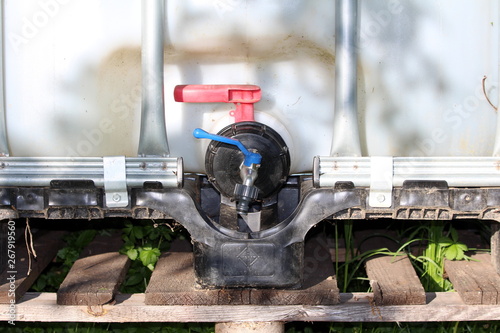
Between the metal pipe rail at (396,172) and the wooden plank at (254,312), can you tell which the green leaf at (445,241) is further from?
the metal pipe rail at (396,172)

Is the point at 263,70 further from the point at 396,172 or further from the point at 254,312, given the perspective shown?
the point at 254,312

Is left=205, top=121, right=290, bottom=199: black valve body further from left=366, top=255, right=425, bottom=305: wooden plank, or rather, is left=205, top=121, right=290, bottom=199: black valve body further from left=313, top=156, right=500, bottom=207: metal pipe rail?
left=366, top=255, right=425, bottom=305: wooden plank

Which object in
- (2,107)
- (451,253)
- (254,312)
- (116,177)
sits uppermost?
(2,107)

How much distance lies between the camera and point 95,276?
6.02 feet

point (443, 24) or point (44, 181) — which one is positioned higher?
point (443, 24)

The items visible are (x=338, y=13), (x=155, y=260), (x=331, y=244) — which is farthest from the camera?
(x=331, y=244)

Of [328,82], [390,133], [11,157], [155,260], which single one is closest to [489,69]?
[390,133]

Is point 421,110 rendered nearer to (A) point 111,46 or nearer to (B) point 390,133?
(B) point 390,133

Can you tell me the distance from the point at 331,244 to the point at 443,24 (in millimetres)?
811

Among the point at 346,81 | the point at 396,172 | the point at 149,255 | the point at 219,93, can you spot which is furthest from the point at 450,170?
the point at 149,255

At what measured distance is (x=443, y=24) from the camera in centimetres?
171

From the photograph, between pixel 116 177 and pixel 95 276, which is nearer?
pixel 116 177

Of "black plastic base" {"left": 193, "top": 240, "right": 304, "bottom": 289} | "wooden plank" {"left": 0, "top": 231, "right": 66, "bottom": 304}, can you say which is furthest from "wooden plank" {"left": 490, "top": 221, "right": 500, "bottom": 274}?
"wooden plank" {"left": 0, "top": 231, "right": 66, "bottom": 304}

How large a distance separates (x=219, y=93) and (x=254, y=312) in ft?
1.95
